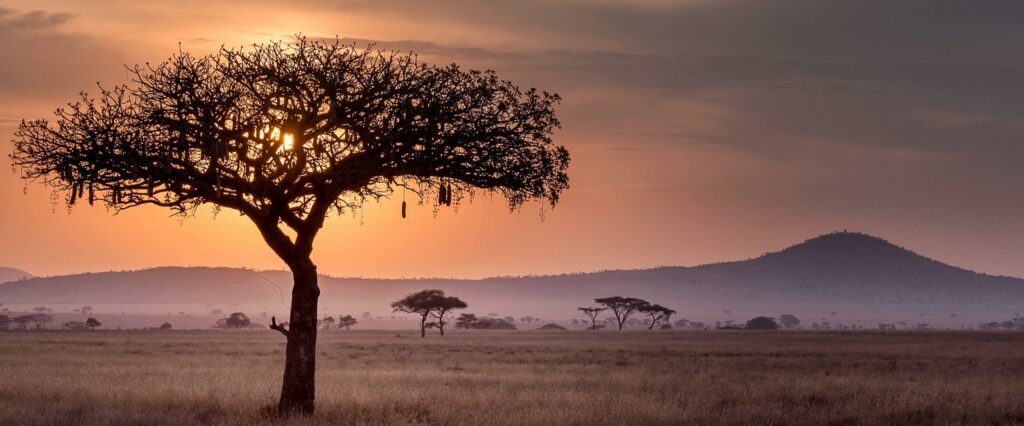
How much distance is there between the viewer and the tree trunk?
2359 centimetres

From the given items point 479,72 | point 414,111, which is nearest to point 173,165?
point 414,111

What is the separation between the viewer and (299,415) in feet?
74.8

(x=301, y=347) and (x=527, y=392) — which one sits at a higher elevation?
(x=301, y=347)

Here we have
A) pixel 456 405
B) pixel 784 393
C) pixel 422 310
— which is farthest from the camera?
pixel 422 310

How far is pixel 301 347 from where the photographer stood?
23656 millimetres

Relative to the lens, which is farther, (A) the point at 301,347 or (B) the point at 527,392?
(B) the point at 527,392

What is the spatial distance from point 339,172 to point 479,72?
11.6 ft

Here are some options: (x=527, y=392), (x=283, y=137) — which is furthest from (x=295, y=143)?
(x=527, y=392)

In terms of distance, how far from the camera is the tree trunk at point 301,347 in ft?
77.4

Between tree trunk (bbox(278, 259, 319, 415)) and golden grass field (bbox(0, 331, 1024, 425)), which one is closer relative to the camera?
tree trunk (bbox(278, 259, 319, 415))

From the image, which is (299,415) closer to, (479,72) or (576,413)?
(576,413)

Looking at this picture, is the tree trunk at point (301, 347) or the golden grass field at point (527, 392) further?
A: the golden grass field at point (527, 392)

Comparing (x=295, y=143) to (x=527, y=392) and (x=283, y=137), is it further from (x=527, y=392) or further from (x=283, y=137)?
(x=527, y=392)

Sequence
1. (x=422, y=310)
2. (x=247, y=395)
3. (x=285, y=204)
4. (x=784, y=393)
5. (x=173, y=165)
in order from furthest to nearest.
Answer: (x=422, y=310)
(x=784, y=393)
(x=247, y=395)
(x=285, y=204)
(x=173, y=165)
